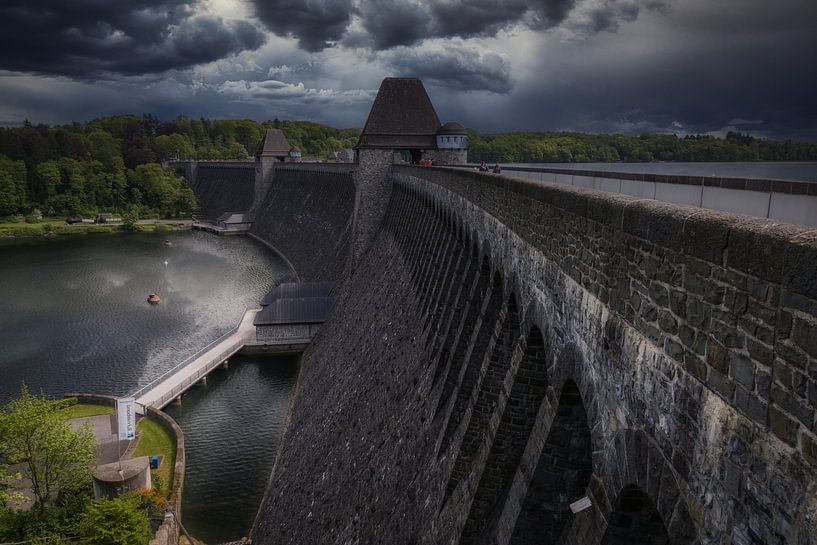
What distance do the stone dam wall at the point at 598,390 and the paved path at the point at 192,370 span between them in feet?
52.5

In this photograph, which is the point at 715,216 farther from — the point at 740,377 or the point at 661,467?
the point at 661,467

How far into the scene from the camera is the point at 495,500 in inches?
368

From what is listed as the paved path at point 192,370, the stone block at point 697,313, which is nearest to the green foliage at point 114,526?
the paved path at point 192,370

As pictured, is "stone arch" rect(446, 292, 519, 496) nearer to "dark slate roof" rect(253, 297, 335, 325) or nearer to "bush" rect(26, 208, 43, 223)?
"dark slate roof" rect(253, 297, 335, 325)

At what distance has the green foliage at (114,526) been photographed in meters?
16.6

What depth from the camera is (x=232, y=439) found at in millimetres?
27328

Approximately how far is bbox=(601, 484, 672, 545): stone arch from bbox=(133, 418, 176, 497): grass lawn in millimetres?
21311

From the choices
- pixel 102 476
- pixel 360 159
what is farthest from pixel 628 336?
pixel 360 159

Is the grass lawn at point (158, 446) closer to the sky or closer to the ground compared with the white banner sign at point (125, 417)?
closer to the ground

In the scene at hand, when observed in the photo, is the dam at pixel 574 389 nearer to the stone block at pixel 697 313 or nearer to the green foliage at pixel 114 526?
the stone block at pixel 697 313

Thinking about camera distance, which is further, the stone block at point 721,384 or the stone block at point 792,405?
the stone block at point 721,384

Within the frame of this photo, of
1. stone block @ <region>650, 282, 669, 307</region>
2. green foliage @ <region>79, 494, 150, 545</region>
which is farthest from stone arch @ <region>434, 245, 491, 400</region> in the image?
green foliage @ <region>79, 494, 150, 545</region>

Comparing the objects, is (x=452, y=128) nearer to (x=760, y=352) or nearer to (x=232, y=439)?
(x=232, y=439)

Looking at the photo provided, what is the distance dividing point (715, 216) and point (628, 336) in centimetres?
143
